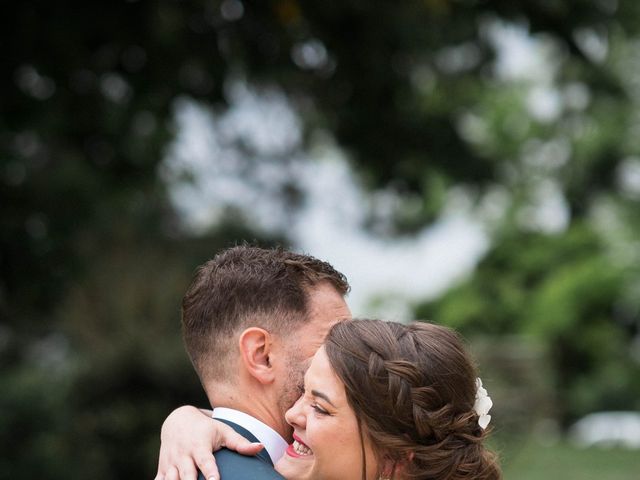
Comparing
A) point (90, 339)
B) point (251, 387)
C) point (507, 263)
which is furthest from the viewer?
point (507, 263)

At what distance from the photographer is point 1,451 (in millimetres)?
11422

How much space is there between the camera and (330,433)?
2.78 meters

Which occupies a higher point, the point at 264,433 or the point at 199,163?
the point at 199,163

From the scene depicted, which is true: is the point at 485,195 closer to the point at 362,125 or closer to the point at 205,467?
the point at 362,125

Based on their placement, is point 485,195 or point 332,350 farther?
point 485,195

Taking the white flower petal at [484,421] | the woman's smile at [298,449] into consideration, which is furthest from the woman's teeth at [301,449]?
the white flower petal at [484,421]

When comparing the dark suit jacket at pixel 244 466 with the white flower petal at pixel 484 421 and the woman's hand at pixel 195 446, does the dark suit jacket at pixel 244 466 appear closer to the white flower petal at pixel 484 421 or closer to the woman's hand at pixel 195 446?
the woman's hand at pixel 195 446

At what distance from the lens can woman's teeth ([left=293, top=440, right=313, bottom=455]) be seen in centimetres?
291

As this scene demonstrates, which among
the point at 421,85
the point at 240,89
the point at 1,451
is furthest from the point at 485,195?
the point at 1,451

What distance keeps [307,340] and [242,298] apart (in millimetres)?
204

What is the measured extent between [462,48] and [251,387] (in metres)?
8.75

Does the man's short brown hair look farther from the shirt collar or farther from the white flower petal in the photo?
the white flower petal

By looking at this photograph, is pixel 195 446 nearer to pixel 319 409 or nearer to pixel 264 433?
pixel 264 433

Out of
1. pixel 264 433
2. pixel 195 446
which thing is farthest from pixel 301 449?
pixel 195 446
